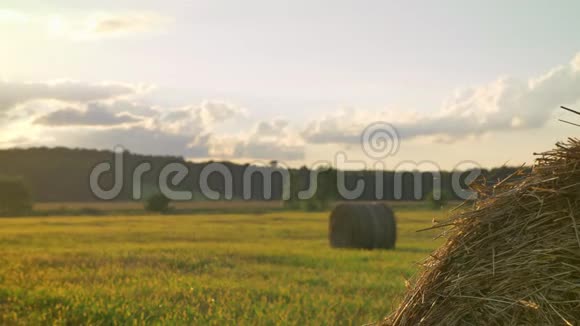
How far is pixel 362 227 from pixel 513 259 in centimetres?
2095

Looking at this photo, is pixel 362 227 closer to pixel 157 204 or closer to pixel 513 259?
pixel 513 259

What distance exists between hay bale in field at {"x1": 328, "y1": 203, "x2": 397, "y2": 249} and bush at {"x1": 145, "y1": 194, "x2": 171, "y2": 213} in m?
42.7

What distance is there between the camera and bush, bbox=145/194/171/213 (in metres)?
67.4

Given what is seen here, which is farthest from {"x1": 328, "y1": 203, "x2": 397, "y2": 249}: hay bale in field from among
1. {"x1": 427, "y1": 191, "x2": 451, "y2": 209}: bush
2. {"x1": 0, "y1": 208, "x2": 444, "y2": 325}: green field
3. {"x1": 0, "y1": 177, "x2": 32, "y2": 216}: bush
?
{"x1": 0, "y1": 177, "x2": 32, "y2": 216}: bush

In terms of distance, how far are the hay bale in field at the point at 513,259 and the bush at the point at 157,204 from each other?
63.0m

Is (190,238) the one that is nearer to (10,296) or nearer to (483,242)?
(10,296)

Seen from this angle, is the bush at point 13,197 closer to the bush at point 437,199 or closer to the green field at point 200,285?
the bush at point 437,199

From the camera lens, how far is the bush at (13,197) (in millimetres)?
67875

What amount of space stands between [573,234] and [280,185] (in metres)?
88.2

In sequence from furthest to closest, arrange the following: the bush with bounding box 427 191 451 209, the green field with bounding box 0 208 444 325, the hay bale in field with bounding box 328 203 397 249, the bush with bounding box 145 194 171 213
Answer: the bush with bounding box 427 191 451 209 → the bush with bounding box 145 194 171 213 → the hay bale in field with bounding box 328 203 397 249 → the green field with bounding box 0 208 444 325

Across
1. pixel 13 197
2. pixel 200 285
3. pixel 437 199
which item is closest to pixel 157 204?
pixel 13 197

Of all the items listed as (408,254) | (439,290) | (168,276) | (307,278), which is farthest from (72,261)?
(439,290)

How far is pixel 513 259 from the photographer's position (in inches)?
201

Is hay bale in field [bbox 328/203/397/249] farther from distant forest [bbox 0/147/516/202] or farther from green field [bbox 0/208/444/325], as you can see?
→ distant forest [bbox 0/147/516/202]
